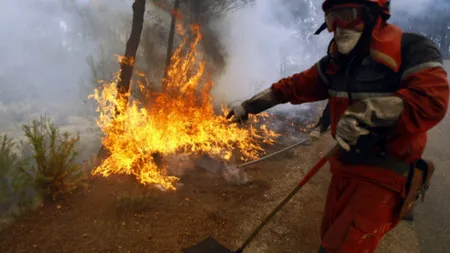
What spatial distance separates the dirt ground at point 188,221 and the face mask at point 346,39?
2718mm

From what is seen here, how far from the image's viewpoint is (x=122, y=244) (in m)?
3.56

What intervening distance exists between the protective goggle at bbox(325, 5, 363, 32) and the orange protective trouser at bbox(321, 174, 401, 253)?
121 centimetres

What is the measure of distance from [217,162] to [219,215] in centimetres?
168

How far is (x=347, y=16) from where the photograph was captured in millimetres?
2189

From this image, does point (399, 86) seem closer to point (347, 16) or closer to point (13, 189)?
point (347, 16)

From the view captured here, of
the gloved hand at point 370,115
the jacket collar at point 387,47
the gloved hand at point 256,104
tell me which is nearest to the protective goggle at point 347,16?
the jacket collar at point 387,47

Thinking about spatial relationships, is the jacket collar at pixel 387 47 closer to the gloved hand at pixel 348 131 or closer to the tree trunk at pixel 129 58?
the gloved hand at pixel 348 131

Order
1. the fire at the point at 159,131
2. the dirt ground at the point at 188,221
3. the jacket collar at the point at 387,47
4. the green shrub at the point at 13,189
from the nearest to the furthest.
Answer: the jacket collar at the point at 387,47 → the dirt ground at the point at 188,221 → the green shrub at the point at 13,189 → the fire at the point at 159,131

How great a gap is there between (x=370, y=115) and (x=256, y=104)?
4.72 ft

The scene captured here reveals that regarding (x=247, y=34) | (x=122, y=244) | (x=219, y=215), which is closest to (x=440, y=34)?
(x=247, y=34)

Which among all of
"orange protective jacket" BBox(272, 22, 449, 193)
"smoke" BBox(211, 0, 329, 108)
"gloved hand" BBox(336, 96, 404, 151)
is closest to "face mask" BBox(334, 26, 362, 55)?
"orange protective jacket" BBox(272, 22, 449, 193)

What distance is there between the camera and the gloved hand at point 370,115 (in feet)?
5.76

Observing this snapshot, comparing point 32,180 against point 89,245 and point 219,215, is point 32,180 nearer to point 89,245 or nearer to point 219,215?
point 89,245

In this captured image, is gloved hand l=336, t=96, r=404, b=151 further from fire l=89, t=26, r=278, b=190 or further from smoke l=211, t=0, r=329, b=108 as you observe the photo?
smoke l=211, t=0, r=329, b=108
